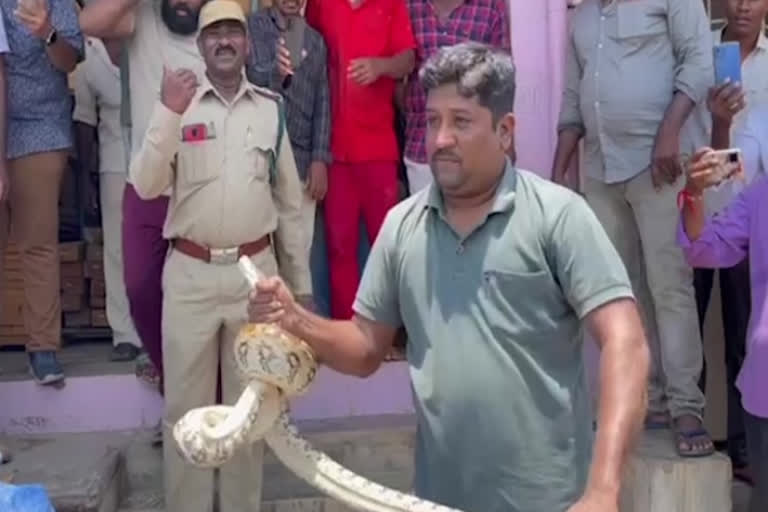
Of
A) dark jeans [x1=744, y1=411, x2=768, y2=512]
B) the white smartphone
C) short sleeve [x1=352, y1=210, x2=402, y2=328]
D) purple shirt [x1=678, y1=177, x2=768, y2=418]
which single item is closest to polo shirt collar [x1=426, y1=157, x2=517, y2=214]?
short sleeve [x1=352, y1=210, x2=402, y2=328]

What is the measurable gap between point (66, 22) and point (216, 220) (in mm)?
1150

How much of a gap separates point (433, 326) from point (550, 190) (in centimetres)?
40

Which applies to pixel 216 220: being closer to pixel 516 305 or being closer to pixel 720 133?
pixel 720 133

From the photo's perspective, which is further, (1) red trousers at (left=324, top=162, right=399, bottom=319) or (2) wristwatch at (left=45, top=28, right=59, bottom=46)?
(1) red trousers at (left=324, top=162, right=399, bottom=319)

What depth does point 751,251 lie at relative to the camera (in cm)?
466

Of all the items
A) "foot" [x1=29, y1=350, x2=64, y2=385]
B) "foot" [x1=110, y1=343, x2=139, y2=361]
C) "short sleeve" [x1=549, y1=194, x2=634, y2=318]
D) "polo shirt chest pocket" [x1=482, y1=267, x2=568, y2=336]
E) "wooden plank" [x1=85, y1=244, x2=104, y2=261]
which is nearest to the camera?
"short sleeve" [x1=549, y1=194, x2=634, y2=318]

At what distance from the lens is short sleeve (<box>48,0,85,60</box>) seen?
5.52 m

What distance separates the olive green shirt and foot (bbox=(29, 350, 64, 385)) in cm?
288

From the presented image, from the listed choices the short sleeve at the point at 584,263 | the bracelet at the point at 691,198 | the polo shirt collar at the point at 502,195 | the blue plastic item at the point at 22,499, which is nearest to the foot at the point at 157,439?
the blue plastic item at the point at 22,499

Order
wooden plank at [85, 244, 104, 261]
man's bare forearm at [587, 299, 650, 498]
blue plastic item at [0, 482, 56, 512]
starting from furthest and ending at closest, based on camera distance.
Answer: wooden plank at [85, 244, 104, 261]
blue plastic item at [0, 482, 56, 512]
man's bare forearm at [587, 299, 650, 498]

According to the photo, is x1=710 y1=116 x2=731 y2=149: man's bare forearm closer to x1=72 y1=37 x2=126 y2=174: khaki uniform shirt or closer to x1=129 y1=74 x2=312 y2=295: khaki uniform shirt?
x1=129 y1=74 x2=312 y2=295: khaki uniform shirt

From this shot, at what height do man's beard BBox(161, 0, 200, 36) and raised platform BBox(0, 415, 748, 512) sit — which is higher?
man's beard BBox(161, 0, 200, 36)

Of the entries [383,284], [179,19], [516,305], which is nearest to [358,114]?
[179,19]

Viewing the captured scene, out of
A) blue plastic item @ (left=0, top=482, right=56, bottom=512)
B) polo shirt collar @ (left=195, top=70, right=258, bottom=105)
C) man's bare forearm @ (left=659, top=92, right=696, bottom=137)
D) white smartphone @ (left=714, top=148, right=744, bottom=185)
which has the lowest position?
blue plastic item @ (left=0, top=482, right=56, bottom=512)
